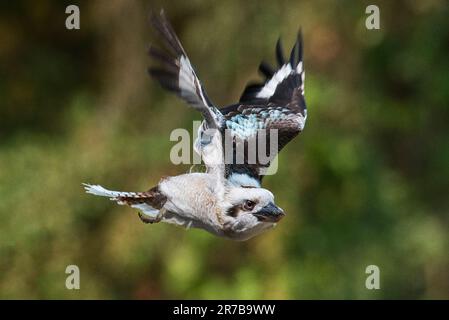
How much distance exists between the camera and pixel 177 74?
270cm

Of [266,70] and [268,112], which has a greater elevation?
[266,70]

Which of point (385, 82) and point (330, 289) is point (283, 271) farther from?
point (385, 82)

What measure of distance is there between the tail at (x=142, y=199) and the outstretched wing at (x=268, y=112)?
22cm

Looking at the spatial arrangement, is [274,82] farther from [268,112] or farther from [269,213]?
[269,213]

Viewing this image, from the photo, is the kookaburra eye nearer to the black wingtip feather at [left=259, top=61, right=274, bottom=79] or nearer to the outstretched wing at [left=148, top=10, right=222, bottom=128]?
the outstretched wing at [left=148, top=10, right=222, bottom=128]

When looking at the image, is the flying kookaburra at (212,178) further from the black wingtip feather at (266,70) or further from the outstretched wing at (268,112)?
the black wingtip feather at (266,70)

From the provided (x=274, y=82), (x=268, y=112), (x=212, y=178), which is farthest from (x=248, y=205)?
(x=274, y=82)

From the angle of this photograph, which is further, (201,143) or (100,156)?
(100,156)

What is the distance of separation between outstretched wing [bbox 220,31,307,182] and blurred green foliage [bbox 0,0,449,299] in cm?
203

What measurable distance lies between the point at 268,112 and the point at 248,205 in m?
0.75

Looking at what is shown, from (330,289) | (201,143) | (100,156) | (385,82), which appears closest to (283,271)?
(330,289)

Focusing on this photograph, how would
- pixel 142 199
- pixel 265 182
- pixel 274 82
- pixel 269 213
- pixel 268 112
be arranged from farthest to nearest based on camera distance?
pixel 265 182, pixel 274 82, pixel 268 112, pixel 142 199, pixel 269 213
